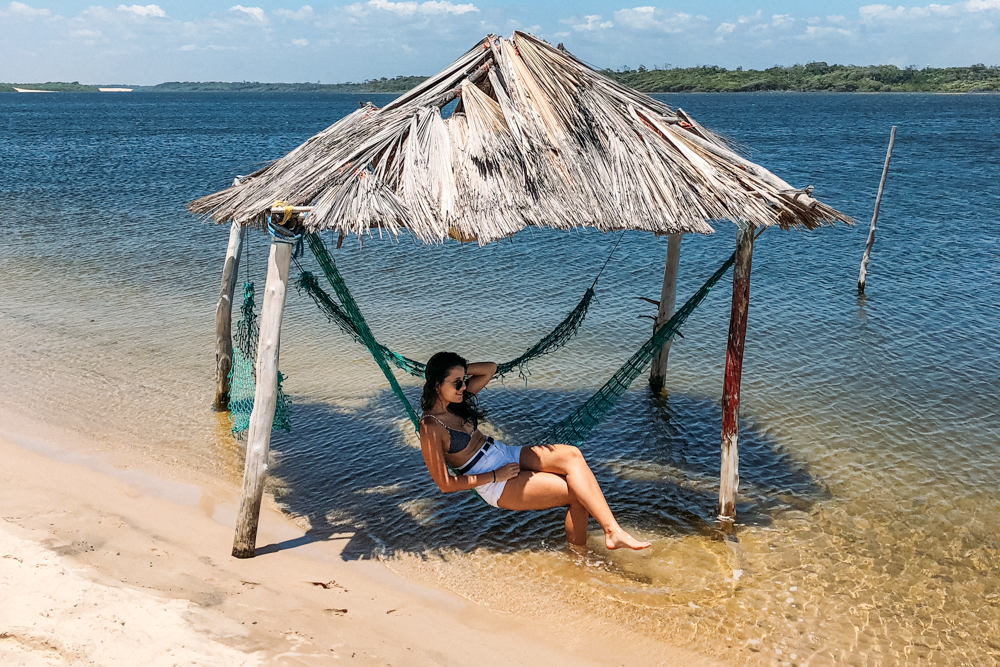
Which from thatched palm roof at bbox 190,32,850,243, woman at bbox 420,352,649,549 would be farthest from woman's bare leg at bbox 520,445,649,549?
thatched palm roof at bbox 190,32,850,243

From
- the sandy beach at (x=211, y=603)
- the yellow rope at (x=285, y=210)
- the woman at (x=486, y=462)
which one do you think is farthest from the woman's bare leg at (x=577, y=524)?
the yellow rope at (x=285, y=210)

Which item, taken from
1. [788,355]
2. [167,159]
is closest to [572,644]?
[788,355]

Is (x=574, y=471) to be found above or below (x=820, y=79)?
below

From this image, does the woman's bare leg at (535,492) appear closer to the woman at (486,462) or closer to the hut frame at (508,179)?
the woman at (486,462)

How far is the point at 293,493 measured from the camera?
15.7 feet

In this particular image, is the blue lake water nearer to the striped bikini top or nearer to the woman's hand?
the woman's hand

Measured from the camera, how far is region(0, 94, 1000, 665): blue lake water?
3.91 metres

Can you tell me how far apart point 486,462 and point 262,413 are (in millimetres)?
1100

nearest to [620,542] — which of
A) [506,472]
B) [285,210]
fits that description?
[506,472]

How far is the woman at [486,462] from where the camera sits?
3.86 metres

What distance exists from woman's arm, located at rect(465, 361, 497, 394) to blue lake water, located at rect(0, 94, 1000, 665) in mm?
819

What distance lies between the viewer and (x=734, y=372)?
4348 millimetres

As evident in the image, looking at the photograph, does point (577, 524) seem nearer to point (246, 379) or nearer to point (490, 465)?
point (490, 465)

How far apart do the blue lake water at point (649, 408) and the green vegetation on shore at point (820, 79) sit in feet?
265
